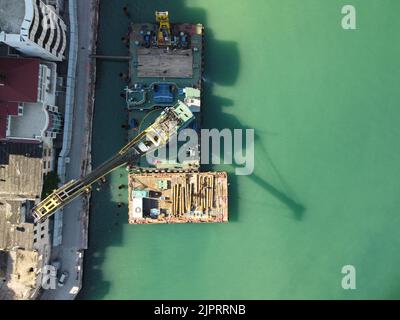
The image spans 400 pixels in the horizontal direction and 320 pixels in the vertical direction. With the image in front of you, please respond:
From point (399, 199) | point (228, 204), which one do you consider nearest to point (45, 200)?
point (228, 204)

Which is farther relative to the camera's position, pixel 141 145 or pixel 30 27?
pixel 141 145

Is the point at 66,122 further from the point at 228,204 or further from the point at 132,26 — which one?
the point at 228,204

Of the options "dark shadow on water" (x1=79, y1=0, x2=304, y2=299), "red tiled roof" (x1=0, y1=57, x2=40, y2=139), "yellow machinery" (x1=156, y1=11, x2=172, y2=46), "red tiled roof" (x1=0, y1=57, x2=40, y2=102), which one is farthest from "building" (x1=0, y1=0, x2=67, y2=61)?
"yellow machinery" (x1=156, y1=11, x2=172, y2=46)

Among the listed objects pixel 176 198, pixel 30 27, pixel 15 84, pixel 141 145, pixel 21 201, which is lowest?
pixel 21 201
